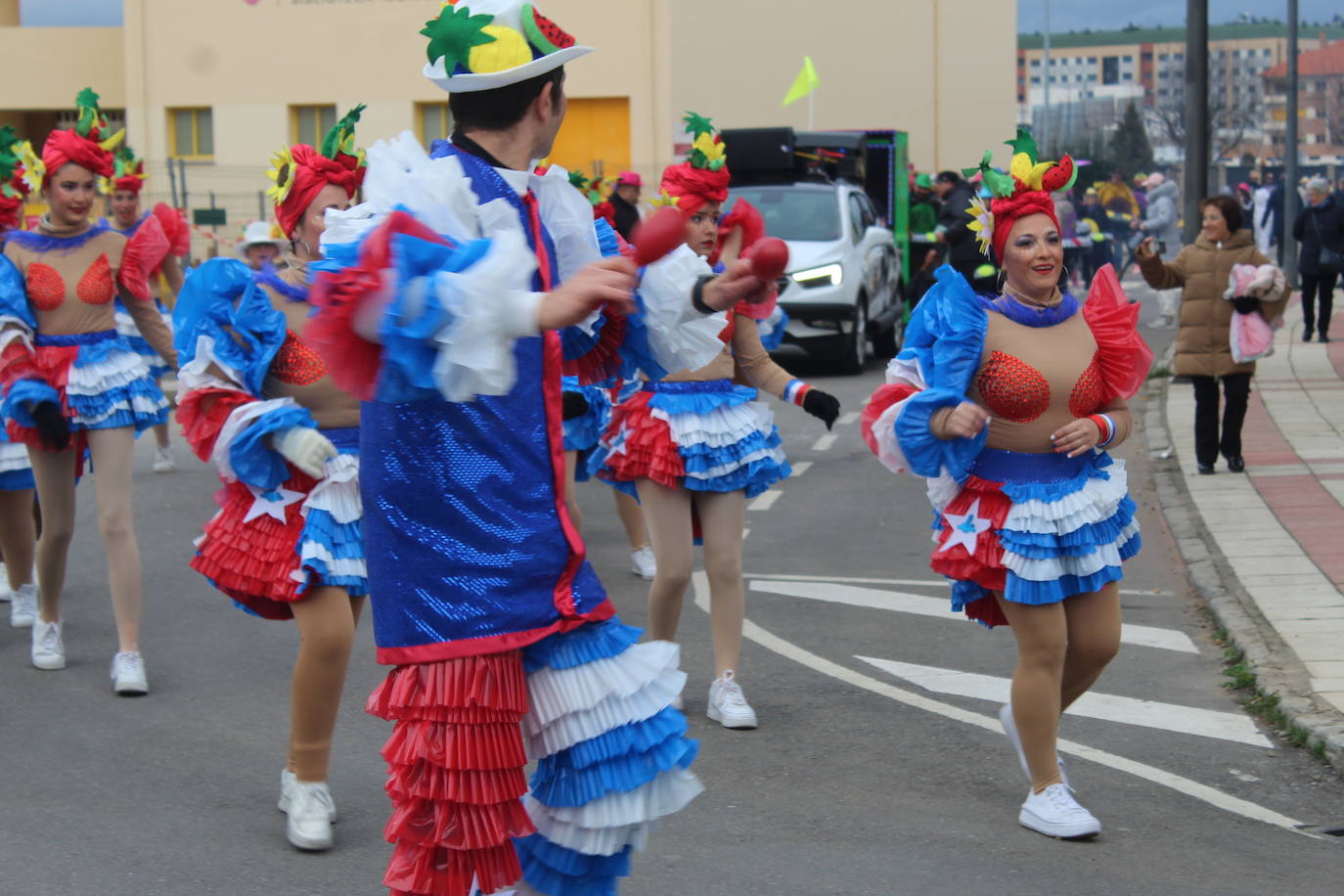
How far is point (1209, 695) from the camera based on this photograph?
21.8 ft

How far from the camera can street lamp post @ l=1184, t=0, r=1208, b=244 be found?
1731 cm

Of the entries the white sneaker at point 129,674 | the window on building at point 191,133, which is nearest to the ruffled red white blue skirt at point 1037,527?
the white sneaker at point 129,674

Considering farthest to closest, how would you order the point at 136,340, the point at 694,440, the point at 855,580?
the point at 136,340 < the point at 855,580 < the point at 694,440

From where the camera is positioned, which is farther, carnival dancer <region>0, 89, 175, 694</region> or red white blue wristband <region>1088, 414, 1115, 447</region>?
carnival dancer <region>0, 89, 175, 694</region>

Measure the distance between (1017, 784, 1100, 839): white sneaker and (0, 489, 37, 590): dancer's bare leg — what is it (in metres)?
4.89

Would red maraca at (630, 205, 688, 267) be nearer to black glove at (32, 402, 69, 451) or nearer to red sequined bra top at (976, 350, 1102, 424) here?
red sequined bra top at (976, 350, 1102, 424)

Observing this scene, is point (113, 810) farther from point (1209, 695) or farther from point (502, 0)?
point (1209, 695)

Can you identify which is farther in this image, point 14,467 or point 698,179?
point 14,467

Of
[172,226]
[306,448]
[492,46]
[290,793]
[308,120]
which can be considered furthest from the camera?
[308,120]

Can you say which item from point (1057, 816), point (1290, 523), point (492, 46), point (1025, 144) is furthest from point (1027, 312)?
point (1290, 523)

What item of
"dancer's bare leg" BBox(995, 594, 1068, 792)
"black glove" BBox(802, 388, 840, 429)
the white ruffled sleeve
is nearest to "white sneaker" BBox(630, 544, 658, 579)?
"black glove" BBox(802, 388, 840, 429)

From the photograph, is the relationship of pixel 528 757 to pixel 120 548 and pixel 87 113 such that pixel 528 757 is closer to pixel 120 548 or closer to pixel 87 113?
pixel 120 548

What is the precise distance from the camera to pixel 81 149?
6852 mm

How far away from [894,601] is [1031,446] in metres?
3.62
